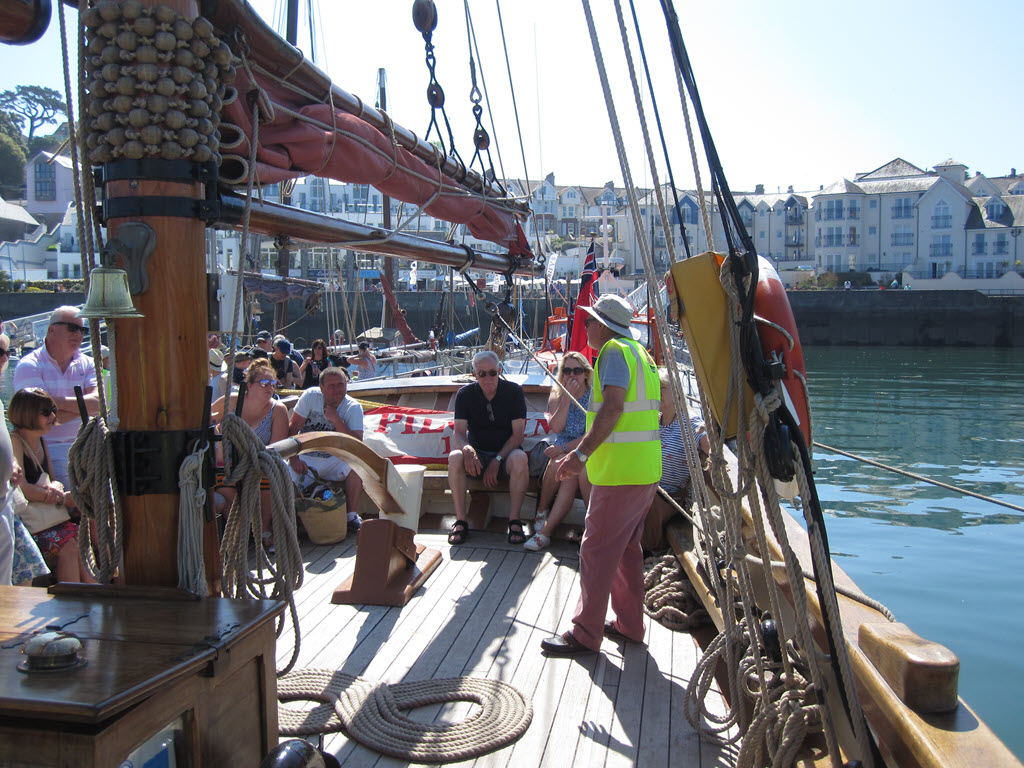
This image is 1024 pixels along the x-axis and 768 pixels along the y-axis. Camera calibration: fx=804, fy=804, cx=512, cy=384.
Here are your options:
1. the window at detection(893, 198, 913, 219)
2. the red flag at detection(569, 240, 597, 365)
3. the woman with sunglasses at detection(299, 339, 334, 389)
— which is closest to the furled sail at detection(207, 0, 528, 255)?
the red flag at detection(569, 240, 597, 365)

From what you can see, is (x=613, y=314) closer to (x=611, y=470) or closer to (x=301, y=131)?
(x=611, y=470)

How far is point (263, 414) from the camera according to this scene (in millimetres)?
4824

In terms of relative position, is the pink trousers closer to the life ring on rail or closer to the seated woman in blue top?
the seated woman in blue top

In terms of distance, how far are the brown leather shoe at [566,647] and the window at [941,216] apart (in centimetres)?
5861

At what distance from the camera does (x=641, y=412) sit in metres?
3.22

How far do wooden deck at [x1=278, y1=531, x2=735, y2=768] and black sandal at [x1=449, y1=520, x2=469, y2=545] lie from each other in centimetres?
24

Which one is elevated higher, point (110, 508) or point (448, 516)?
point (110, 508)

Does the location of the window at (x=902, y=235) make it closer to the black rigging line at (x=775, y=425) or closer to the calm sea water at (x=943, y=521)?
the calm sea water at (x=943, y=521)

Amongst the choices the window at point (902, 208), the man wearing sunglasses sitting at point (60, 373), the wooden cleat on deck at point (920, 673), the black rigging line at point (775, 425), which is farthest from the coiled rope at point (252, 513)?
the window at point (902, 208)

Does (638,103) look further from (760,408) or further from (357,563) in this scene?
(357,563)

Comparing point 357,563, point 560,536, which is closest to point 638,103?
point 357,563

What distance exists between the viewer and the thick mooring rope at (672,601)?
3541mm

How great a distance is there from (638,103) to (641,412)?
1.36m

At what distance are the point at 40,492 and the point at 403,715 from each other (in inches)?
70.2
